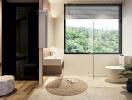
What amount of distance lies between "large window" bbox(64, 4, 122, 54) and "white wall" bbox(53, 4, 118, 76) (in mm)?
165

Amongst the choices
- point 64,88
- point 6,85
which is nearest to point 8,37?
point 6,85

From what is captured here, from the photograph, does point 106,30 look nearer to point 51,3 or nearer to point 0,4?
point 51,3

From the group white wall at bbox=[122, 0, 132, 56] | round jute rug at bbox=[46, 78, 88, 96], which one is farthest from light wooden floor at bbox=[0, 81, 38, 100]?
white wall at bbox=[122, 0, 132, 56]

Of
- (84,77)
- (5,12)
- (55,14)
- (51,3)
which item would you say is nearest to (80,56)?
(84,77)

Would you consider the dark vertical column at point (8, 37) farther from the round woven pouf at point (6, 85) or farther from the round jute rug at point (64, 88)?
the round jute rug at point (64, 88)

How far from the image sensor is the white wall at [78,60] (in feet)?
19.8

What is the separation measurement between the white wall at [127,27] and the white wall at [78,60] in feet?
2.06

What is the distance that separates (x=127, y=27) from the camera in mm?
5441

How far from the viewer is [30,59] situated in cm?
538

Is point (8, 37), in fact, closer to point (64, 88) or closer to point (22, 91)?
point (22, 91)

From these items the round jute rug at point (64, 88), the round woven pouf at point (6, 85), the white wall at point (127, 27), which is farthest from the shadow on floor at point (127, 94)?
the round woven pouf at point (6, 85)

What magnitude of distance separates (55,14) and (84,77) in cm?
242

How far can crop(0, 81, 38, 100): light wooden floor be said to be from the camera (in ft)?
12.2

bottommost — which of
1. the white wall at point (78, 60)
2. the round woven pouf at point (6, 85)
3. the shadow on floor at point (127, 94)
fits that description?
the shadow on floor at point (127, 94)
